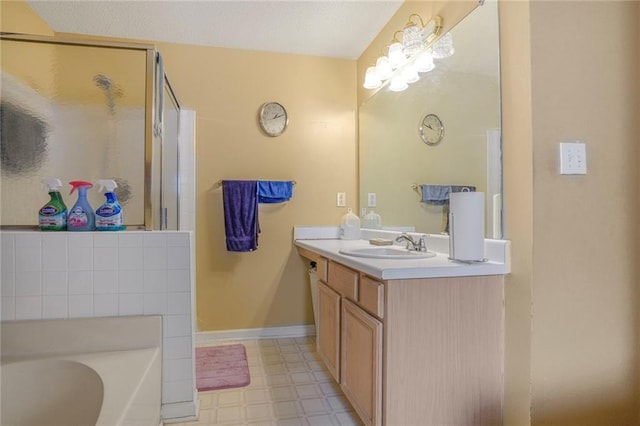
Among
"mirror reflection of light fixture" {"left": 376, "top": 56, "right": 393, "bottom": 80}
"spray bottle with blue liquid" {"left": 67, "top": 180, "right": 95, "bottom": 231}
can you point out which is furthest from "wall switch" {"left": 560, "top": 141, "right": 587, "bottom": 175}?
"spray bottle with blue liquid" {"left": 67, "top": 180, "right": 95, "bottom": 231}

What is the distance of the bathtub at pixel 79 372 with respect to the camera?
1196mm

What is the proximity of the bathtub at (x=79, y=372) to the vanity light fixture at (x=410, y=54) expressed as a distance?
188 cm

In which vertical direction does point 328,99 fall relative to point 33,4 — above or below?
below


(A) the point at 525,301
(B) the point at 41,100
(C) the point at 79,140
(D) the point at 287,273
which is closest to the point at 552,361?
(A) the point at 525,301

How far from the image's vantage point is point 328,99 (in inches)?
114

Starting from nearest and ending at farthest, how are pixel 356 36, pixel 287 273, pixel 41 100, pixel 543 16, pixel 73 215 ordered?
pixel 543 16 → pixel 73 215 → pixel 41 100 → pixel 356 36 → pixel 287 273

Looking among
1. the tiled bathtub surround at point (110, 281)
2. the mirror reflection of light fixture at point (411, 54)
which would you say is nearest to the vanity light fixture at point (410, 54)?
the mirror reflection of light fixture at point (411, 54)

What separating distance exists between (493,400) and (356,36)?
7.83 ft

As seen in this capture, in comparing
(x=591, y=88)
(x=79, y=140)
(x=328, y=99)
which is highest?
(x=328, y=99)

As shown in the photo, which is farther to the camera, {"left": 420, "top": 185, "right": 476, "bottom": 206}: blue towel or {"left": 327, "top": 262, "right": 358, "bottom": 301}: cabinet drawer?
{"left": 420, "top": 185, "right": 476, "bottom": 206}: blue towel

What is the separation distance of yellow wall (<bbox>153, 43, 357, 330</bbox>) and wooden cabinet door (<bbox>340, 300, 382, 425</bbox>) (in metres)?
1.19

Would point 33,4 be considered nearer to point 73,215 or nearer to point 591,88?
point 73,215

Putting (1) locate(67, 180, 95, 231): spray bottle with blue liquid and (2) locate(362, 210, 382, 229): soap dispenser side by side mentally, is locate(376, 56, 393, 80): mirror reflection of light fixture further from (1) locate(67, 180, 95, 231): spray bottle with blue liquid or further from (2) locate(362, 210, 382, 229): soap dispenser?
(1) locate(67, 180, 95, 231): spray bottle with blue liquid

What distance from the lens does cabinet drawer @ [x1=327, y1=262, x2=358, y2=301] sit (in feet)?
5.08
